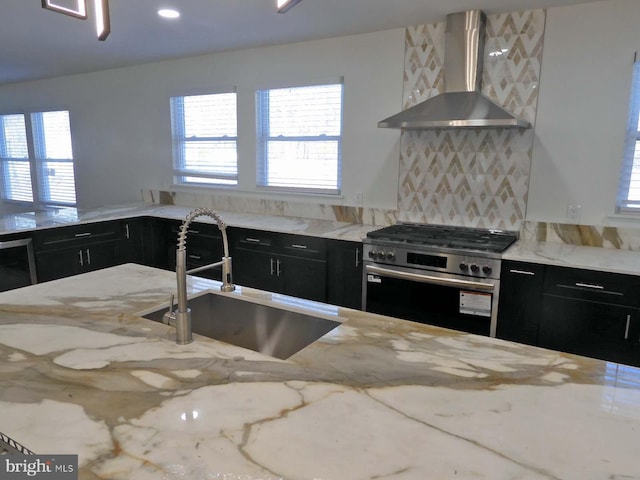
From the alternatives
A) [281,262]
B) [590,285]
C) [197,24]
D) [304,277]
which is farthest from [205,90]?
[590,285]

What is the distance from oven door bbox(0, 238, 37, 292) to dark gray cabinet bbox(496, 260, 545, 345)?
3523 mm

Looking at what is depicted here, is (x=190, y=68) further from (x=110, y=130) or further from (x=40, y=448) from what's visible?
(x=40, y=448)

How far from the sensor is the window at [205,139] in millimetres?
4605

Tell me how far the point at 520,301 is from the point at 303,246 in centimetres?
159

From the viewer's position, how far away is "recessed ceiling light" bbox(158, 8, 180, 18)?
312 centimetres

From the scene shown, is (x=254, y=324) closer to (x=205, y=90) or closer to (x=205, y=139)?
(x=205, y=139)

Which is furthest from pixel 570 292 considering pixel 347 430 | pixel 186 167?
pixel 186 167

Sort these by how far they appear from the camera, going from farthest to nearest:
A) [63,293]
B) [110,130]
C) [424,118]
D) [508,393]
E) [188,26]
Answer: [110,130]
[188,26]
[424,118]
[63,293]
[508,393]

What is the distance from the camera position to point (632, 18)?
2.85 metres

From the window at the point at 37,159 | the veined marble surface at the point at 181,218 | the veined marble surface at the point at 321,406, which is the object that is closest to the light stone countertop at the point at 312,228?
the veined marble surface at the point at 181,218

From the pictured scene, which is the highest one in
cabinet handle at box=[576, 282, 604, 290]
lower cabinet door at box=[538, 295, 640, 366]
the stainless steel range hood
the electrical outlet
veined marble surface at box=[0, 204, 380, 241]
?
the stainless steel range hood

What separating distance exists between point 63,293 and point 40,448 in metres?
1.14

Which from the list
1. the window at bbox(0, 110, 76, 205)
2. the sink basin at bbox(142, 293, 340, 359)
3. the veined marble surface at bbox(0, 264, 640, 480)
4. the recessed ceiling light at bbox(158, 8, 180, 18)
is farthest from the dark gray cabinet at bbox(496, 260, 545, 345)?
the window at bbox(0, 110, 76, 205)

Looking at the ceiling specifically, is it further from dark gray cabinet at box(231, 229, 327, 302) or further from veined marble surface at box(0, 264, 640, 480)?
veined marble surface at box(0, 264, 640, 480)
